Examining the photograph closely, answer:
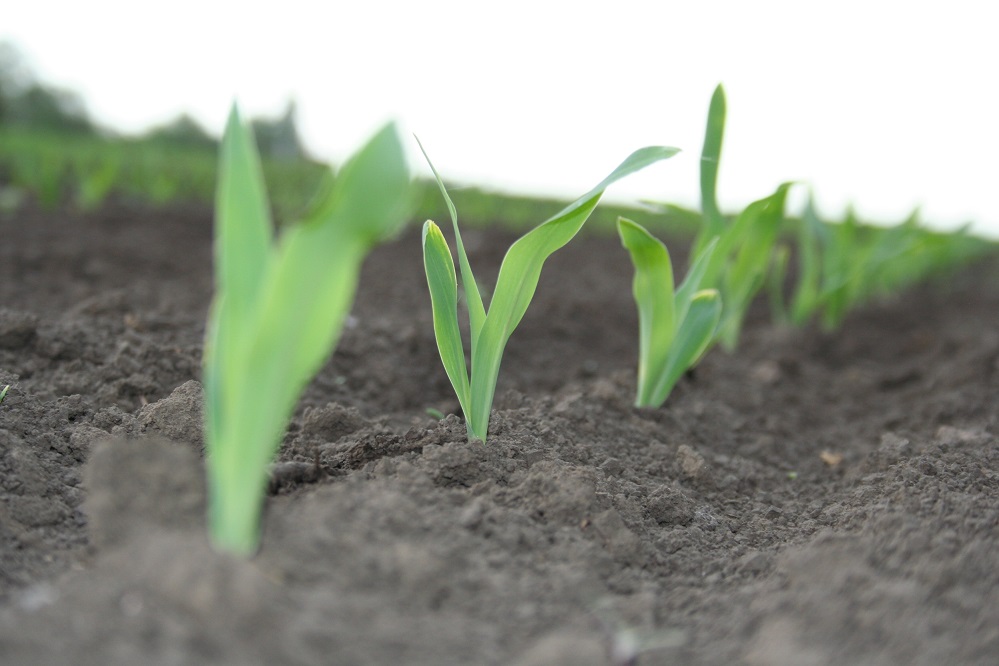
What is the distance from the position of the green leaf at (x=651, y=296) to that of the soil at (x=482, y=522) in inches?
4.2

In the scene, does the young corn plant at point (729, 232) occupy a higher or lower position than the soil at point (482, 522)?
higher

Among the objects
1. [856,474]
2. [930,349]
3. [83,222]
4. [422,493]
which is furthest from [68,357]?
[930,349]

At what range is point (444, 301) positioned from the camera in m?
1.25

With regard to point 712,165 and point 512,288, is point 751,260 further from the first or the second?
point 512,288

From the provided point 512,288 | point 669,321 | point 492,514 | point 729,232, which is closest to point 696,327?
point 669,321

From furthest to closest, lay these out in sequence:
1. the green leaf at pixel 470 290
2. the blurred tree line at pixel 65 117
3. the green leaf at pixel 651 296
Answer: the blurred tree line at pixel 65 117 → the green leaf at pixel 651 296 → the green leaf at pixel 470 290

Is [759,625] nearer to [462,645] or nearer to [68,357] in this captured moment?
[462,645]

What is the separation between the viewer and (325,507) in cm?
91

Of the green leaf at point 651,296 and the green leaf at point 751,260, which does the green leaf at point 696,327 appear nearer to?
the green leaf at point 651,296

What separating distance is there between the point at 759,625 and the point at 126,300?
210cm

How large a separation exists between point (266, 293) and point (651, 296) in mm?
1096

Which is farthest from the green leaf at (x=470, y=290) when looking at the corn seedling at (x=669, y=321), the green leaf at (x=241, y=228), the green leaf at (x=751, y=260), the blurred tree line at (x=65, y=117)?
the blurred tree line at (x=65, y=117)

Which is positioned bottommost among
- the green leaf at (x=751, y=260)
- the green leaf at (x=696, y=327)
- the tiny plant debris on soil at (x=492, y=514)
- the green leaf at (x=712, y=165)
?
the tiny plant debris on soil at (x=492, y=514)

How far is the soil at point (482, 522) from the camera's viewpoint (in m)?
0.77
